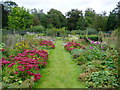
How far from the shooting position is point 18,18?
34.1 metres

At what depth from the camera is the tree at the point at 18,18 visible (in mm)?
33531

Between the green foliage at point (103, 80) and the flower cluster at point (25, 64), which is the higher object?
the flower cluster at point (25, 64)

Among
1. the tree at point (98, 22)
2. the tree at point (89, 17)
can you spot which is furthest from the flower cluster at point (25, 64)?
the tree at point (89, 17)

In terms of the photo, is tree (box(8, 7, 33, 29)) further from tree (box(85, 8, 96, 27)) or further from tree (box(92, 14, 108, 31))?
tree (box(85, 8, 96, 27))

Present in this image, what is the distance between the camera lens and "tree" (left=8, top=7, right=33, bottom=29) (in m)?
33.5

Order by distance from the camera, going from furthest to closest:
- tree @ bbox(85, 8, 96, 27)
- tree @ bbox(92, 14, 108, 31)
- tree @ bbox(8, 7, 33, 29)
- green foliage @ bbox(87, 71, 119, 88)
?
tree @ bbox(85, 8, 96, 27) < tree @ bbox(8, 7, 33, 29) < tree @ bbox(92, 14, 108, 31) < green foliage @ bbox(87, 71, 119, 88)

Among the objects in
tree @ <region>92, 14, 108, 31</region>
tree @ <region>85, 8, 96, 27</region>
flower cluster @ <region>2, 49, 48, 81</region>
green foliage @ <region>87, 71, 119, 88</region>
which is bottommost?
green foliage @ <region>87, 71, 119, 88</region>

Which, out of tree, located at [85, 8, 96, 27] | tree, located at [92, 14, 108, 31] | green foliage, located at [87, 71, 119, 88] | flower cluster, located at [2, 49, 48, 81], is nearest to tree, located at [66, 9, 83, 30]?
tree, located at [85, 8, 96, 27]

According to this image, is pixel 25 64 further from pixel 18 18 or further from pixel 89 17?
pixel 89 17

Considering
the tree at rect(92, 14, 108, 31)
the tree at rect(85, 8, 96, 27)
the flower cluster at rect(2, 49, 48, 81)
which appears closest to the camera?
the flower cluster at rect(2, 49, 48, 81)

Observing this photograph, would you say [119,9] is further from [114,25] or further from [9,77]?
[9,77]

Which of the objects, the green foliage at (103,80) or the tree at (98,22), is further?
the tree at (98,22)

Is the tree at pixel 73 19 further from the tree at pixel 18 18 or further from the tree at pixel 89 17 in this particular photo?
the tree at pixel 18 18

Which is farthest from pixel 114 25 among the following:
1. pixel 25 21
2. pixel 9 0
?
pixel 9 0
